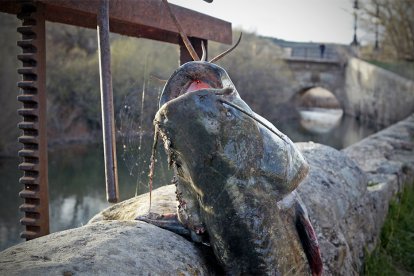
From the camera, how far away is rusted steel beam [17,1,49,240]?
2.31 meters

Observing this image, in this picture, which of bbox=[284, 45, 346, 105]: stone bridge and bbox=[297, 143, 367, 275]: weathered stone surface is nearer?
bbox=[297, 143, 367, 275]: weathered stone surface

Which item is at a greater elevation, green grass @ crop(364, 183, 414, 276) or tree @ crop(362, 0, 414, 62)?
tree @ crop(362, 0, 414, 62)

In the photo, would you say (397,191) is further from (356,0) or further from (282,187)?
(356,0)

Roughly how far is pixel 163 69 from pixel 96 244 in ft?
29.2

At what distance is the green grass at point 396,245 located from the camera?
361 cm

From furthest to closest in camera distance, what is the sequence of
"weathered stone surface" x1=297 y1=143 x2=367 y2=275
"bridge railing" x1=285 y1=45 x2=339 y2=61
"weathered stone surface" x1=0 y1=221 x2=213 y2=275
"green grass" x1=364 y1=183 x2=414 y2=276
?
"bridge railing" x1=285 y1=45 x2=339 y2=61
"green grass" x1=364 y1=183 x2=414 y2=276
"weathered stone surface" x1=297 y1=143 x2=367 y2=275
"weathered stone surface" x1=0 y1=221 x2=213 y2=275

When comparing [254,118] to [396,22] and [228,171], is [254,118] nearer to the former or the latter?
[228,171]

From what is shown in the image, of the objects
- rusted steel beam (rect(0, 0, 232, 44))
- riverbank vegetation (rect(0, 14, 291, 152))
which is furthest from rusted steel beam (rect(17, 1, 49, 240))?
riverbank vegetation (rect(0, 14, 291, 152))

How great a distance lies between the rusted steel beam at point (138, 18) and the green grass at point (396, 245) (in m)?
2.18

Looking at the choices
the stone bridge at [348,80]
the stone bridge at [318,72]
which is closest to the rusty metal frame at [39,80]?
the stone bridge at [348,80]

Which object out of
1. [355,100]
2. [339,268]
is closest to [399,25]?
[355,100]

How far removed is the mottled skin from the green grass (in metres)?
2.09

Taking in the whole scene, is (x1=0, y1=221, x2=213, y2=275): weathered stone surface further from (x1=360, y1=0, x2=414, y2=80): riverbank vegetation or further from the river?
(x1=360, y1=0, x2=414, y2=80): riverbank vegetation

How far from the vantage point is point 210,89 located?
1479 millimetres
